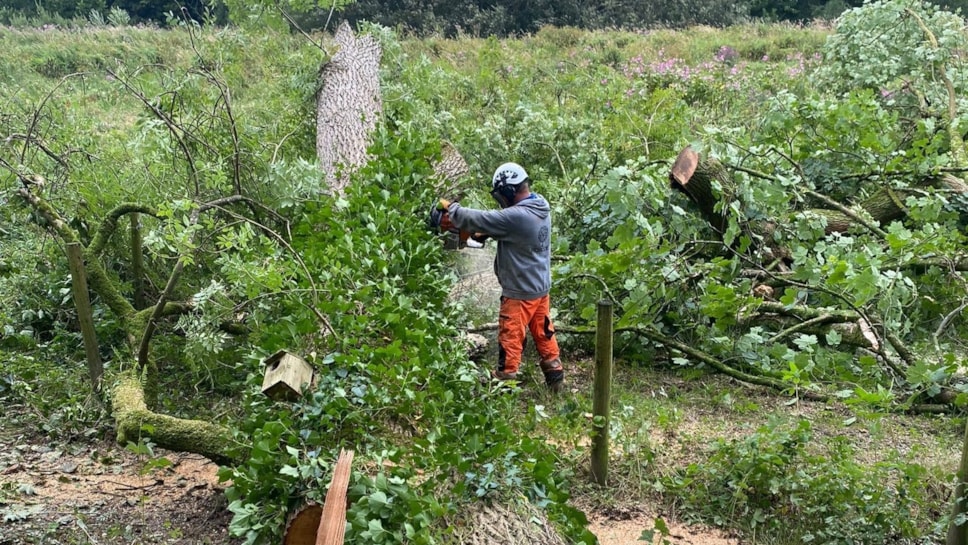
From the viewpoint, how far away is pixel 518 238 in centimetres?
450

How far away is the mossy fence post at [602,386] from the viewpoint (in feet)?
11.6

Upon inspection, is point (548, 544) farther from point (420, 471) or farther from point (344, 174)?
point (344, 174)

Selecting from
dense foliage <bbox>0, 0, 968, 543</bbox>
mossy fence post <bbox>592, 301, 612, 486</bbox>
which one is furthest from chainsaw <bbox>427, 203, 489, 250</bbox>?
mossy fence post <bbox>592, 301, 612, 486</bbox>

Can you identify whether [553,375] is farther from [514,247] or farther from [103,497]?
[103,497]

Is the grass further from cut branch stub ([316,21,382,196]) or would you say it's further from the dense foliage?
cut branch stub ([316,21,382,196])

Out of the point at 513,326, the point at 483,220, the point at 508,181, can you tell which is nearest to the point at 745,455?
the point at 513,326

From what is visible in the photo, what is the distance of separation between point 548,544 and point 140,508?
200 cm

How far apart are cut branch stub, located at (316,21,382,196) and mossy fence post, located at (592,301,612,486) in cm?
249

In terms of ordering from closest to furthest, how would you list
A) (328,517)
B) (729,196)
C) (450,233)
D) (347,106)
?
(328,517) → (450,233) → (729,196) → (347,106)

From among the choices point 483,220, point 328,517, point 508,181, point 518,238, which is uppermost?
point 508,181

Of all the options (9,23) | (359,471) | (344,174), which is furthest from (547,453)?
(9,23)

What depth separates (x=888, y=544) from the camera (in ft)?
10.5

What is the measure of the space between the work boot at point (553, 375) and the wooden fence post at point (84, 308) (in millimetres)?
2728

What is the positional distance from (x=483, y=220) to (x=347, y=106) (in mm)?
3034
